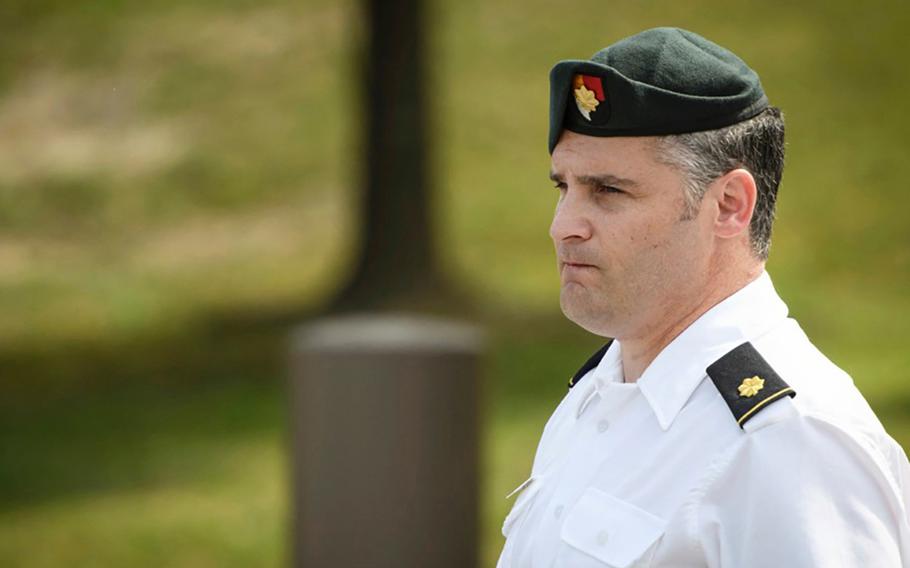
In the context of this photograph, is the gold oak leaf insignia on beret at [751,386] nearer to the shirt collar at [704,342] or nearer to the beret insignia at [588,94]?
the shirt collar at [704,342]

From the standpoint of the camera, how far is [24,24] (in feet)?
74.9

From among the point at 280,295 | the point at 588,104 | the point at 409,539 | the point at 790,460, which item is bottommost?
the point at 280,295

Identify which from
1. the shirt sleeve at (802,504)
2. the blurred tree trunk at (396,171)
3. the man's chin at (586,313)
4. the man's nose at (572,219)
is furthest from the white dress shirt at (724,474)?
the blurred tree trunk at (396,171)

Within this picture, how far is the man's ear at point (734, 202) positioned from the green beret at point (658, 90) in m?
0.09

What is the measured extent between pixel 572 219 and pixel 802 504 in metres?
0.63

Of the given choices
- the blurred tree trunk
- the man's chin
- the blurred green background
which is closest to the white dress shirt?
the man's chin

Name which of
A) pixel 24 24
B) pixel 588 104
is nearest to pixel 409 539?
pixel 588 104

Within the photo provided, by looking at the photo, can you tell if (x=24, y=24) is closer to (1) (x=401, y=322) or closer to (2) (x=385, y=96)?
(2) (x=385, y=96)

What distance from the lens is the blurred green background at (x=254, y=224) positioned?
31.0 ft

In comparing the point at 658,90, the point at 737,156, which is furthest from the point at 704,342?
the point at 658,90

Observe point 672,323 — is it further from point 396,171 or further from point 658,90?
point 396,171

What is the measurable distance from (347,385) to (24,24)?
19.2 meters

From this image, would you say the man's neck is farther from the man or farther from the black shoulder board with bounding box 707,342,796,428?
the black shoulder board with bounding box 707,342,796,428

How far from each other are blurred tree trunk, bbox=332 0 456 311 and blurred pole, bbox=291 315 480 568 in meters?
7.76
